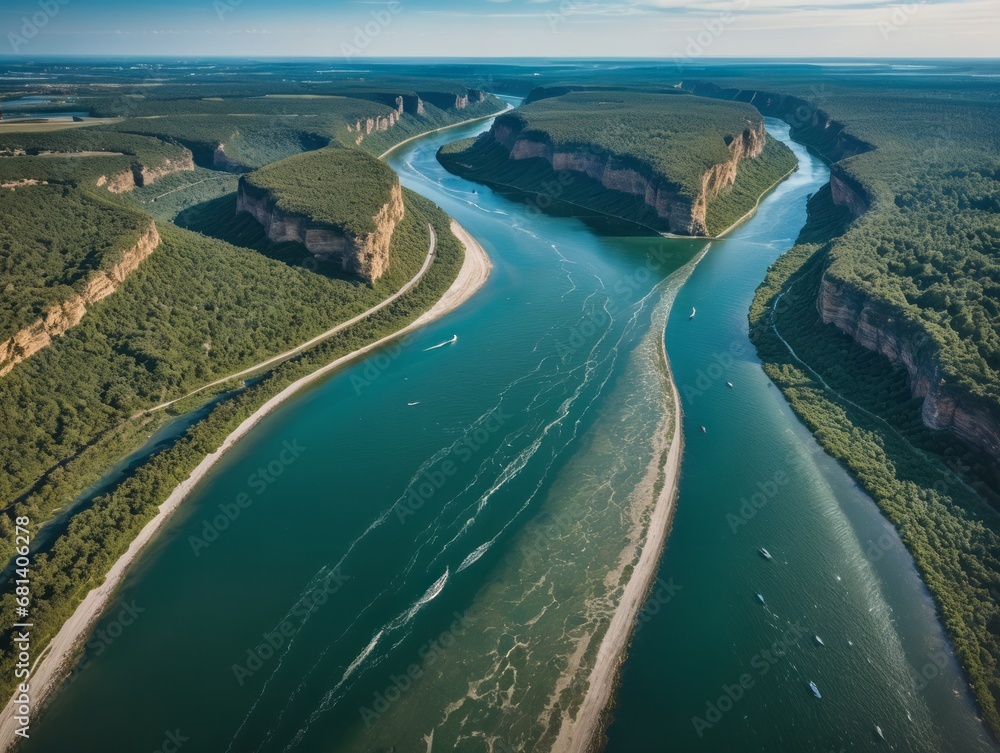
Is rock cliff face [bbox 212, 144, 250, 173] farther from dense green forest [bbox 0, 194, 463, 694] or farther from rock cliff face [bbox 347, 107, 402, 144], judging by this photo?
dense green forest [bbox 0, 194, 463, 694]

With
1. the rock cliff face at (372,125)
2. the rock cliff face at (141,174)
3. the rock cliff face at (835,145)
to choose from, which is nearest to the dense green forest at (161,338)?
the rock cliff face at (141,174)

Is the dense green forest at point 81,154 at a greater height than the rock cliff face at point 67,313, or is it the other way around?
the dense green forest at point 81,154

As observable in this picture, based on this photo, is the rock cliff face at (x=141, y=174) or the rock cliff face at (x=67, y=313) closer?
the rock cliff face at (x=67, y=313)

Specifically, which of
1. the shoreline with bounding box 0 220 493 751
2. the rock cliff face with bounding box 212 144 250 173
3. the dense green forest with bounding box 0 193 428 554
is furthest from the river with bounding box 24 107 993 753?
the rock cliff face with bounding box 212 144 250 173

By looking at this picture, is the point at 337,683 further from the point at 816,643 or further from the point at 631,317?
the point at 631,317

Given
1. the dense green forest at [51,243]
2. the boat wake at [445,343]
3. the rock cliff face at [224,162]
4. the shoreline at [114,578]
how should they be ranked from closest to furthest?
1. the shoreline at [114,578]
2. the dense green forest at [51,243]
3. the boat wake at [445,343]
4. the rock cliff face at [224,162]

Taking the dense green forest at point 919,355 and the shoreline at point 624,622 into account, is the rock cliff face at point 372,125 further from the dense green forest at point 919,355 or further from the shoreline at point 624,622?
the shoreline at point 624,622

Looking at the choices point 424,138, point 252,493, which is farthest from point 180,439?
point 424,138
